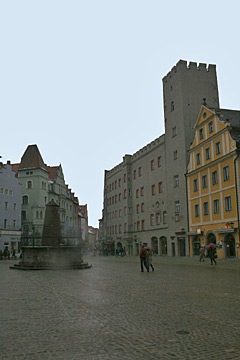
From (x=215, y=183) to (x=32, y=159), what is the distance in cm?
4236

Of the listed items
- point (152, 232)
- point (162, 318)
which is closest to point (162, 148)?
point (152, 232)

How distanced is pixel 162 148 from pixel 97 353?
145 feet

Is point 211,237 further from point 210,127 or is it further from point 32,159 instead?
point 32,159

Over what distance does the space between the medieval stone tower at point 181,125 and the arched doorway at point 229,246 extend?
314 inches

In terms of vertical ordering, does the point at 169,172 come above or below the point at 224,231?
above

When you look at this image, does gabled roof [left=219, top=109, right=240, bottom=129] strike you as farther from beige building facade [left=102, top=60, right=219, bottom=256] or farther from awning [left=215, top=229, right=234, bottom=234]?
awning [left=215, top=229, right=234, bottom=234]

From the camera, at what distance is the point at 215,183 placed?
35.6 metres

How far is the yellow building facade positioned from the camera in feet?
106

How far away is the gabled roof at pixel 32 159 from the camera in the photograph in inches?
2687

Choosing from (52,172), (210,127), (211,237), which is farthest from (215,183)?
(52,172)

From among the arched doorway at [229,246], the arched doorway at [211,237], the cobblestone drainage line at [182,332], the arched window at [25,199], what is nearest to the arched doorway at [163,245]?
the arched doorway at [211,237]

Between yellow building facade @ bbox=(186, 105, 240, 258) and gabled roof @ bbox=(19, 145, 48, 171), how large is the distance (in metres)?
35.5

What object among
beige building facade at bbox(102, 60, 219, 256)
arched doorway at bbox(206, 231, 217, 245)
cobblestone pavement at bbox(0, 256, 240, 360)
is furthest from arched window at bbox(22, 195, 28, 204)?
cobblestone pavement at bbox(0, 256, 240, 360)

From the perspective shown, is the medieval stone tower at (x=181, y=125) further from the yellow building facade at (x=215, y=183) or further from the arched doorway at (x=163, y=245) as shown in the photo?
the arched doorway at (x=163, y=245)
